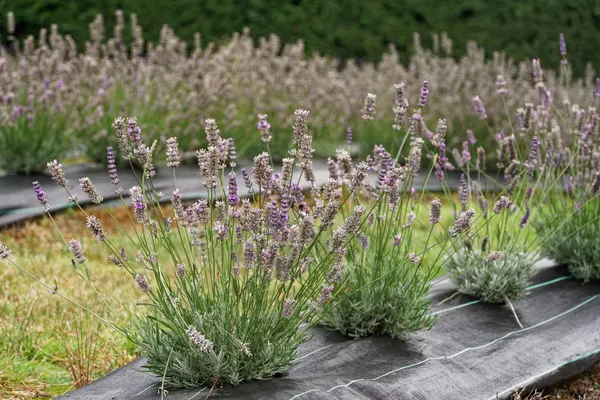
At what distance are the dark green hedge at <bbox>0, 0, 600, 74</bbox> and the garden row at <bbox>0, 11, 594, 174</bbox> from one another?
6.70 ft

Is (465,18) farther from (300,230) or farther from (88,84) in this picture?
(300,230)

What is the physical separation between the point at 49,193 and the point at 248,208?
331 centimetres

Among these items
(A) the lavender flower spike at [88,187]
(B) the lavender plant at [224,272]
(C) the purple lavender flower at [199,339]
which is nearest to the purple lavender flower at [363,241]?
(B) the lavender plant at [224,272]

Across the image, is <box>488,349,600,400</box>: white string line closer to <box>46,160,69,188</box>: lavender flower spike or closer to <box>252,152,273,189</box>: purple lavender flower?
<box>252,152,273,189</box>: purple lavender flower

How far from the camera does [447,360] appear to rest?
3061mm

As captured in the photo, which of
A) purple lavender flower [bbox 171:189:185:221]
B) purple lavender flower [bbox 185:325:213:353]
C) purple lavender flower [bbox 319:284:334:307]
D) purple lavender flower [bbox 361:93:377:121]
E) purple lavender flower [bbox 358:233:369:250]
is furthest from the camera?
purple lavender flower [bbox 358:233:369:250]

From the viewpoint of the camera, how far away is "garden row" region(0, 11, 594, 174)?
6121mm

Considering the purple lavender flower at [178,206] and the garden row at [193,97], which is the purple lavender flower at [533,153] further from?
the garden row at [193,97]

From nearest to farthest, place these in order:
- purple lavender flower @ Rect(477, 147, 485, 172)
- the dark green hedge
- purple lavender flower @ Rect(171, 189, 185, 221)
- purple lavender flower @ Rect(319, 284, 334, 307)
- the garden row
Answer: purple lavender flower @ Rect(171, 189, 185, 221), purple lavender flower @ Rect(319, 284, 334, 307), purple lavender flower @ Rect(477, 147, 485, 172), the garden row, the dark green hedge

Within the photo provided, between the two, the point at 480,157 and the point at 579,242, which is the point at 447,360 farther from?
the point at 579,242

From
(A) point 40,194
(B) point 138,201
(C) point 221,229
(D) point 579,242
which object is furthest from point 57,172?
(D) point 579,242

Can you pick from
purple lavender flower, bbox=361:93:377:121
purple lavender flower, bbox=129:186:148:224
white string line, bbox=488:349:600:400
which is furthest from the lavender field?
white string line, bbox=488:349:600:400

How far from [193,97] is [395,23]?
457cm

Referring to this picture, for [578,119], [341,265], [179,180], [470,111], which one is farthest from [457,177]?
[341,265]
